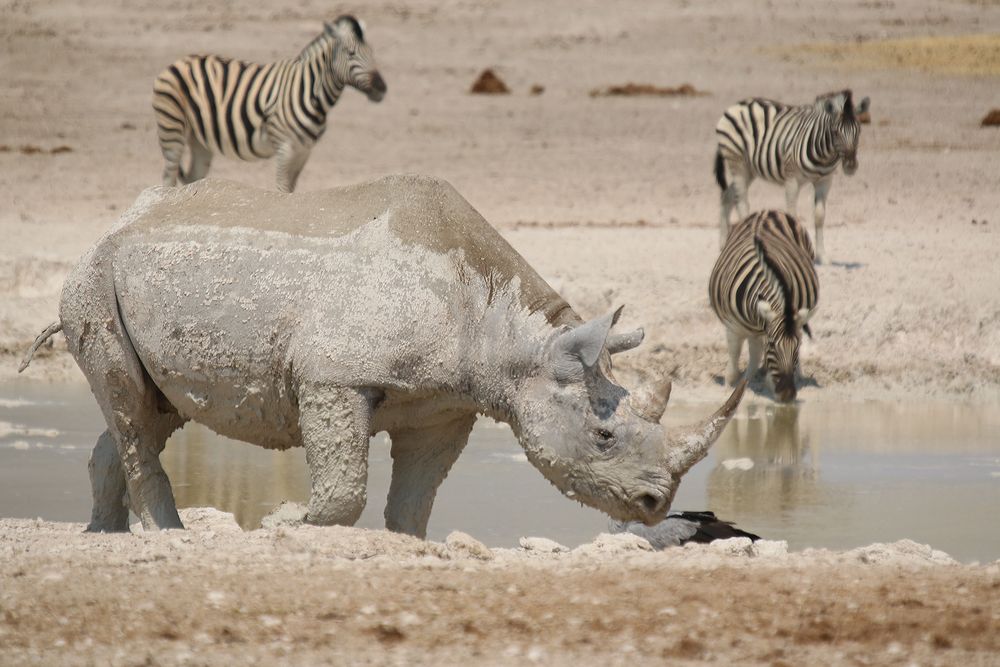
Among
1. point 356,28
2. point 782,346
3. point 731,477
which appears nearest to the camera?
point 731,477

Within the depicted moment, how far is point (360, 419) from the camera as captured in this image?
655 centimetres

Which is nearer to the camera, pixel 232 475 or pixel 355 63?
pixel 232 475

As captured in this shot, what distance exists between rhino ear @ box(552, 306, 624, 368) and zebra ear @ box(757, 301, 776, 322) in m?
6.21

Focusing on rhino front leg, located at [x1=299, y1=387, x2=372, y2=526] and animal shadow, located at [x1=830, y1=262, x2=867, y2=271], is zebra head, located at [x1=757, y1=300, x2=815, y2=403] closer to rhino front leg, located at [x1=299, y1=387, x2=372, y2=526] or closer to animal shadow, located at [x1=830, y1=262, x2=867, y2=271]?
animal shadow, located at [x1=830, y1=262, x2=867, y2=271]

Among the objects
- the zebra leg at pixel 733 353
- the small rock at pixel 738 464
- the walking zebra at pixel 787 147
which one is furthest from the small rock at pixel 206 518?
the walking zebra at pixel 787 147

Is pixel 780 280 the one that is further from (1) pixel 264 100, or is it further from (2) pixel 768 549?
(1) pixel 264 100

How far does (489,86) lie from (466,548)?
20.6m

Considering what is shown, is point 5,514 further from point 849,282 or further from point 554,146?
point 554,146

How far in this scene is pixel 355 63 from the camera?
712 inches

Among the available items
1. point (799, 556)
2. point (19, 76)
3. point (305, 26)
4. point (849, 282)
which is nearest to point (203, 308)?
point (799, 556)

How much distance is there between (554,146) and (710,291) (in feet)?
32.0

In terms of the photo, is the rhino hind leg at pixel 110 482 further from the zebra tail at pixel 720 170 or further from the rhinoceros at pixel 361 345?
the zebra tail at pixel 720 170

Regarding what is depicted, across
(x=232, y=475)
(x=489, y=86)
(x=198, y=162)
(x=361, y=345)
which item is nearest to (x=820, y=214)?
(x=198, y=162)

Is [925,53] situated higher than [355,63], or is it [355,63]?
[925,53]
